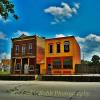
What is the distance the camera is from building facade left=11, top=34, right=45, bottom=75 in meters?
47.1

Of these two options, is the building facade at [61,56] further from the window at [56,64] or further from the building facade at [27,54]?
the building facade at [27,54]

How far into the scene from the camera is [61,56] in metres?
46.3

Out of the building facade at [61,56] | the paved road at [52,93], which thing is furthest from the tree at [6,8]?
the building facade at [61,56]

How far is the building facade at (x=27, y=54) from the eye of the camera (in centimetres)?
4706

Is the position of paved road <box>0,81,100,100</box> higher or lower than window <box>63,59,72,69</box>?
lower

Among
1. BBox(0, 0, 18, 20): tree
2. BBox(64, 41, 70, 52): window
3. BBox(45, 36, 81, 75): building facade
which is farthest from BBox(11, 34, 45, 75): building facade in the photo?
BBox(0, 0, 18, 20): tree

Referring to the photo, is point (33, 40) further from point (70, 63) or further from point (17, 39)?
point (70, 63)

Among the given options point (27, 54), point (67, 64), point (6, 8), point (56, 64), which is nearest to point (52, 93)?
point (6, 8)

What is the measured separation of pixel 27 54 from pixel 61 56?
7276 mm

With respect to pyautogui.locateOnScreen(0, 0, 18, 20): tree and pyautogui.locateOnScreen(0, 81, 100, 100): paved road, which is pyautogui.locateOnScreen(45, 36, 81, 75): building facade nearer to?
pyautogui.locateOnScreen(0, 81, 100, 100): paved road

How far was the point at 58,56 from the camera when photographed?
46.8 meters

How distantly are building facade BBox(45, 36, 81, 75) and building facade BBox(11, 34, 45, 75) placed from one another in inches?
71.6

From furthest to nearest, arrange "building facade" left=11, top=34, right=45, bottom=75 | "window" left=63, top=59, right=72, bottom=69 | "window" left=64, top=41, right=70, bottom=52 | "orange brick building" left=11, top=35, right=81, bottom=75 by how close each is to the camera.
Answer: "building facade" left=11, top=34, right=45, bottom=75, "window" left=64, top=41, right=70, bottom=52, "orange brick building" left=11, top=35, right=81, bottom=75, "window" left=63, top=59, right=72, bottom=69

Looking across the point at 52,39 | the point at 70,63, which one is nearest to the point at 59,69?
the point at 70,63
